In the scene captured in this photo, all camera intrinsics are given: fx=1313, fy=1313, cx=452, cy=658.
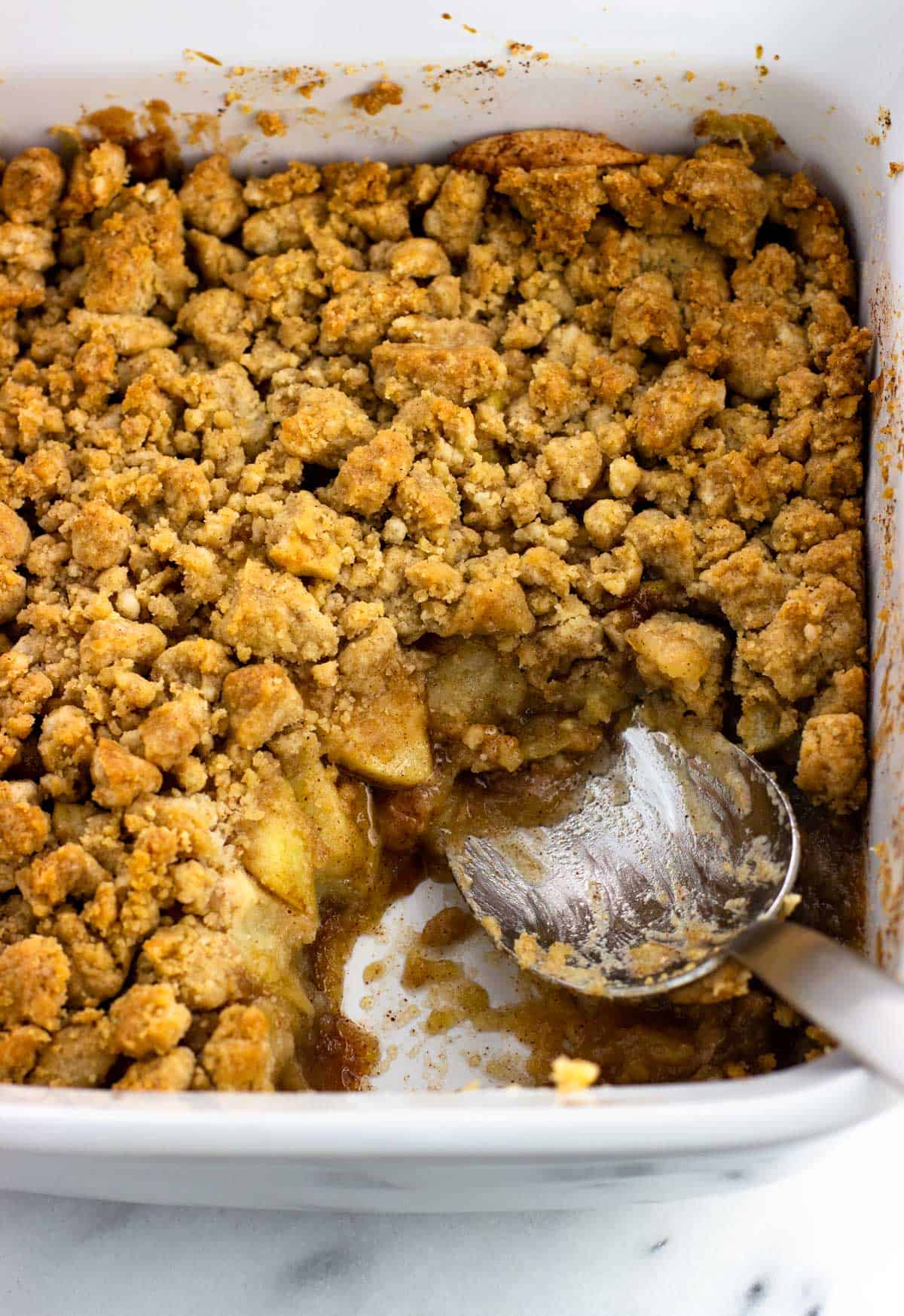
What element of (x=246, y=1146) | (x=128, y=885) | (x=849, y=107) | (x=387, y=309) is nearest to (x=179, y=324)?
(x=387, y=309)

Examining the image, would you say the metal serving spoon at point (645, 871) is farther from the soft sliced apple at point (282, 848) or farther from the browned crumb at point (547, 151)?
the browned crumb at point (547, 151)

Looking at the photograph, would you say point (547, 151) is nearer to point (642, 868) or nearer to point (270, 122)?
point (270, 122)

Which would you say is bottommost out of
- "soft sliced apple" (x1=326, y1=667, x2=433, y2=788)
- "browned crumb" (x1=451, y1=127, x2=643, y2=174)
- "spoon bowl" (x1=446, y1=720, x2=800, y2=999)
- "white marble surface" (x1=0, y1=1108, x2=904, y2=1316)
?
"white marble surface" (x1=0, y1=1108, x2=904, y2=1316)

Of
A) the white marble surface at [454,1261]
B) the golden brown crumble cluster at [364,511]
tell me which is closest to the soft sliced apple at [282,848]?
the golden brown crumble cluster at [364,511]

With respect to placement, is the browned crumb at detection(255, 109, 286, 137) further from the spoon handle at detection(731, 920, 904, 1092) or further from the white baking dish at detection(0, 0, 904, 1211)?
the spoon handle at detection(731, 920, 904, 1092)

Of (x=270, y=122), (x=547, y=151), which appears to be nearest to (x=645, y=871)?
(x=547, y=151)

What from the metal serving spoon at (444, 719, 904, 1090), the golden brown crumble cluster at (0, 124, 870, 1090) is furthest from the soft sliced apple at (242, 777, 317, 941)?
the metal serving spoon at (444, 719, 904, 1090)
